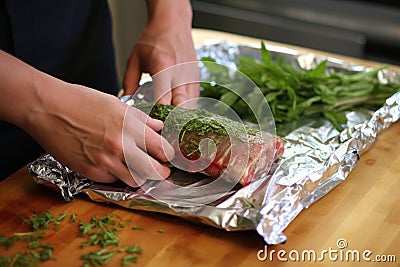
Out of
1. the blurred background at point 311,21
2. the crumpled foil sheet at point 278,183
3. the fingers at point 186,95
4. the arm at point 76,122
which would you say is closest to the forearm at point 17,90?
the arm at point 76,122

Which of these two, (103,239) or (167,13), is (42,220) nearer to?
(103,239)

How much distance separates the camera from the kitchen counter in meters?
1.36

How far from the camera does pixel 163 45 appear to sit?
6.43 ft

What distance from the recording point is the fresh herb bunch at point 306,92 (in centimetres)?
195

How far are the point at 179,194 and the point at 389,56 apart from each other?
2.19 m

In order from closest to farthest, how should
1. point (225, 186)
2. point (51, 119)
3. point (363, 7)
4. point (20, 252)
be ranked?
point (20, 252), point (51, 119), point (225, 186), point (363, 7)

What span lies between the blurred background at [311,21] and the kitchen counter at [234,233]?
1.81 meters

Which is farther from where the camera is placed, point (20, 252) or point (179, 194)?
point (179, 194)

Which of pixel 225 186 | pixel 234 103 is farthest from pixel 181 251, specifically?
pixel 234 103

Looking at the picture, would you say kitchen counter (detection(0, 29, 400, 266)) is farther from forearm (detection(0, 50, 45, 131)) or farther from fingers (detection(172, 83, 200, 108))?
fingers (detection(172, 83, 200, 108))

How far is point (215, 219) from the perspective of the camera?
1.40m

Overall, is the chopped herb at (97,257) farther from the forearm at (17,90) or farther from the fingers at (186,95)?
the fingers at (186,95)

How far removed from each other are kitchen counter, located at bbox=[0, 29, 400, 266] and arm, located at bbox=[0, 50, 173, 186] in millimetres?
114

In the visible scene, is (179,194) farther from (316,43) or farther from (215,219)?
(316,43)
